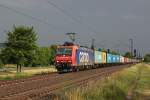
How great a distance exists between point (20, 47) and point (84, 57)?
28.1ft

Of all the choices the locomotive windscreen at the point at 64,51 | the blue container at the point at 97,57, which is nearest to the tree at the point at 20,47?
the locomotive windscreen at the point at 64,51

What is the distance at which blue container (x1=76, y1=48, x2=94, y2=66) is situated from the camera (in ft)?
179

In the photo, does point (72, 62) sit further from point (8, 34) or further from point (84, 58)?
point (8, 34)

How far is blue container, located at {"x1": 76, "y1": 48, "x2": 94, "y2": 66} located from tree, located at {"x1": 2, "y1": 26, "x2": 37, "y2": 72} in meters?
6.21

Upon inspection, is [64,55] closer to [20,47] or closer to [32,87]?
[20,47]

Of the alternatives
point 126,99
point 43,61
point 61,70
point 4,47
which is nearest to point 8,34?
point 4,47

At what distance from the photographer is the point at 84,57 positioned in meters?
59.5

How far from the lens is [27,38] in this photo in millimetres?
58188

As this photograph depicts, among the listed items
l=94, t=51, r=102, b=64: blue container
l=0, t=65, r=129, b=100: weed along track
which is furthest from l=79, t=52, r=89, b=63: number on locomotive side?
l=0, t=65, r=129, b=100: weed along track

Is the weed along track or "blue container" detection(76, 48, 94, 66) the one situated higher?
"blue container" detection(76, 48, 94, 66)

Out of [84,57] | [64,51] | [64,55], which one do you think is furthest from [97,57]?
[64,55]

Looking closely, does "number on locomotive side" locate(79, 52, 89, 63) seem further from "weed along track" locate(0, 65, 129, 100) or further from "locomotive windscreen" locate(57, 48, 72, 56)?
"weed along track" locate(0, 65, 129, 100)

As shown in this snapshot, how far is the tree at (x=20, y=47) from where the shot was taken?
57.2 m

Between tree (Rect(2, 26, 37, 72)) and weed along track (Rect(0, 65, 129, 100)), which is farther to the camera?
tree (Rect(2, 26, 37, 72))
